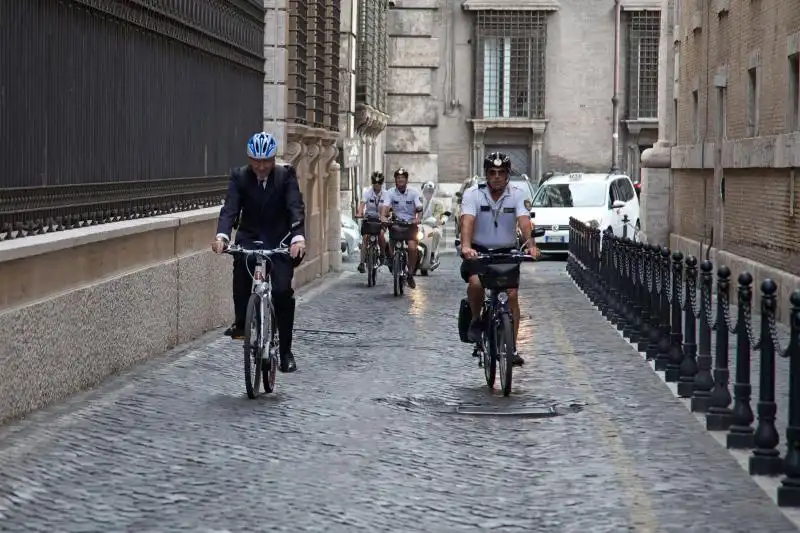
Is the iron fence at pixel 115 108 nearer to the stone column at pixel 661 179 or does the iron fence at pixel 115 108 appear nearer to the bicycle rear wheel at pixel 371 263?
the bicycle rear wheel at pixel 371 263

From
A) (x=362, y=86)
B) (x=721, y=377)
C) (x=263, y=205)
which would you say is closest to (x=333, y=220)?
(x=362, y=86)

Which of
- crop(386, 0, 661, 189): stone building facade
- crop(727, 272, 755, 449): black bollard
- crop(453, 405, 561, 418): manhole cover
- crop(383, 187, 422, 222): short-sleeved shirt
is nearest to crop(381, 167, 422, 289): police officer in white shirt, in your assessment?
crop(383, 187, 422, 222): short-sleeved shirt

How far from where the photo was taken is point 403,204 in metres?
26.2

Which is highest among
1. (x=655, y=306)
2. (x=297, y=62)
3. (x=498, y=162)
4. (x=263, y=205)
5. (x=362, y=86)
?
(x=362, y=86)

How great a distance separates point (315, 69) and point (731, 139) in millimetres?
6532

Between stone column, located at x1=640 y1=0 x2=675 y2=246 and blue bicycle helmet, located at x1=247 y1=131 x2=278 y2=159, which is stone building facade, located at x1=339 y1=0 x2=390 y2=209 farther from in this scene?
blue bicycle helmet, located at x1=247 y1=131 x2=278 y2=159

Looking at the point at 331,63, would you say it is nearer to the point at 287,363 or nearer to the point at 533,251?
the point at 533,251

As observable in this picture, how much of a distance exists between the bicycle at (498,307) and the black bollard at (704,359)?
1.27m

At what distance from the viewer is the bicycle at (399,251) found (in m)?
24.8

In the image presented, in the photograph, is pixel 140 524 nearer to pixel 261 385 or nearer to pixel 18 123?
pixel 18 123

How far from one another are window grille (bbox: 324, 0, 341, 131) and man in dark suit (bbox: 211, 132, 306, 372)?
17457mm

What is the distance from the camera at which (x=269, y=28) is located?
24109 millimetres

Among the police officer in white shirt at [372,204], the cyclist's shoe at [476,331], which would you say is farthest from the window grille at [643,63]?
the cyclist's shoe at [476,331]

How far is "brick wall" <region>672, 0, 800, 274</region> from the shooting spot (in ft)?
70.3
